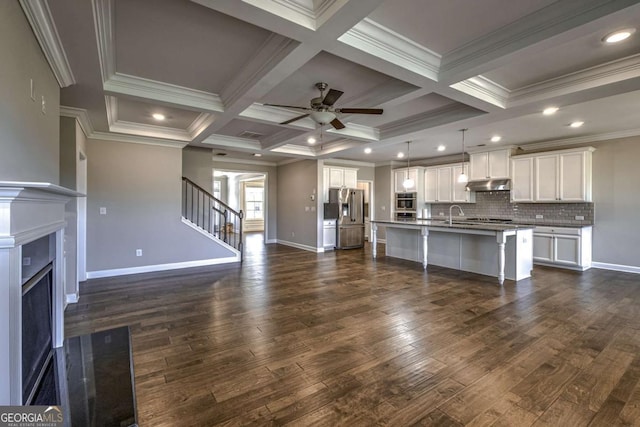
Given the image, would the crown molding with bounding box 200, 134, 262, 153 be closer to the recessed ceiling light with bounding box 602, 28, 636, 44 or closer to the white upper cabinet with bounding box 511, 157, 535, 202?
the recessed ceiling light with bounding box 602, 28, 636, 44

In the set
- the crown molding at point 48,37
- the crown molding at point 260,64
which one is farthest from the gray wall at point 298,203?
the crown molding at point 48,37

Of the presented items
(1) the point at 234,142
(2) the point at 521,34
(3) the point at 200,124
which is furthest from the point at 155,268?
(2) the point at 521,34

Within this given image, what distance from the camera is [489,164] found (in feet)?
23.7

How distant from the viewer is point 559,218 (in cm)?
651

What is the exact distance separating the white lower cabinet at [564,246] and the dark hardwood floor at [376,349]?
890 millimetres

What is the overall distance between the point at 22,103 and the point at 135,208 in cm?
387

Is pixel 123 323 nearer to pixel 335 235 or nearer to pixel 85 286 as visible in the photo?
pixel 85 286

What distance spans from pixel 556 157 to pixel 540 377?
5641mm

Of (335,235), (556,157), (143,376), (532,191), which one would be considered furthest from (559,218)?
(143,376)

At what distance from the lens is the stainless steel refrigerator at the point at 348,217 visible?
8336mm

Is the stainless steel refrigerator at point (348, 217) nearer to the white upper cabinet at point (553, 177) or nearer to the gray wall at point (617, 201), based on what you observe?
the white upper cabinet at point (553, 177)

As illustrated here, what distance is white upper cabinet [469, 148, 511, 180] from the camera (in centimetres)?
694

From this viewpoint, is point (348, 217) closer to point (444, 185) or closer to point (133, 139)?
point (444, 185)

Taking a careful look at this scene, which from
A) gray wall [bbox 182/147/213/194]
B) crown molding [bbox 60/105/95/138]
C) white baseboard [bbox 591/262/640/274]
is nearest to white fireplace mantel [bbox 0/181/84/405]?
crown molding [bbox 60/105/95/138]
